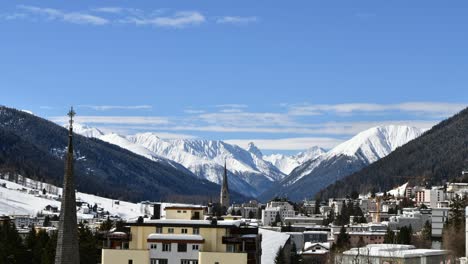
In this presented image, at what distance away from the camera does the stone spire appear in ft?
134

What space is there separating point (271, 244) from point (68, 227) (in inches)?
4534

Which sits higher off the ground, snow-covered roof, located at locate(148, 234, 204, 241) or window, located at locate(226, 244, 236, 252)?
snow-covered roof, located at locate(148, 234, 204, 241)

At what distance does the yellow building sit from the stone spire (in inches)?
1123

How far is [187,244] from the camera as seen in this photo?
72.3m

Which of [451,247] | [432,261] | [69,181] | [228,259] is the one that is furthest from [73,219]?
[451,247]

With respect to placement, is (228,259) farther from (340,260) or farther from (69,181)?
(69,181)

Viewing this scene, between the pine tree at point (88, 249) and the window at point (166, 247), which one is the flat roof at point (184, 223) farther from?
the pine tree at point (88, 249)

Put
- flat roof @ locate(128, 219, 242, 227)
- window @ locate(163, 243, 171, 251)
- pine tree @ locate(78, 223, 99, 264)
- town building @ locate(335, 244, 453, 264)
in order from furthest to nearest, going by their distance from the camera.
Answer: pine tree @ locate(78, 223, 99, 264) → town building @ locate(335, 244, 453, 264) → flat roof @ locate(128, 219, 242, 227) → window @ locate(163, 243, 171, 251)

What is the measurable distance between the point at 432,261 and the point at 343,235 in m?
71.3

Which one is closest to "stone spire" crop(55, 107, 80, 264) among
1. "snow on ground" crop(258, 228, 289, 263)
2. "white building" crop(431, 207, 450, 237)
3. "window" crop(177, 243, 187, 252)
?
"window" crop(177, 243, 187, 252)

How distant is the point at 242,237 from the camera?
72.5 meters

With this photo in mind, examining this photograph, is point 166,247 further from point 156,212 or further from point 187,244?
point 156,212

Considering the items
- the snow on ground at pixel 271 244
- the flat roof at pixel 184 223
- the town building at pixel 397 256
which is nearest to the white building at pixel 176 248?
the flat roof at pixel 184 223

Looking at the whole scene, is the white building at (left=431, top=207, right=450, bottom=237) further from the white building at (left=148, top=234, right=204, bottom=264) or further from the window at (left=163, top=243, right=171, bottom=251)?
the window at (left=163, top=243, right=171, bottom=251)
